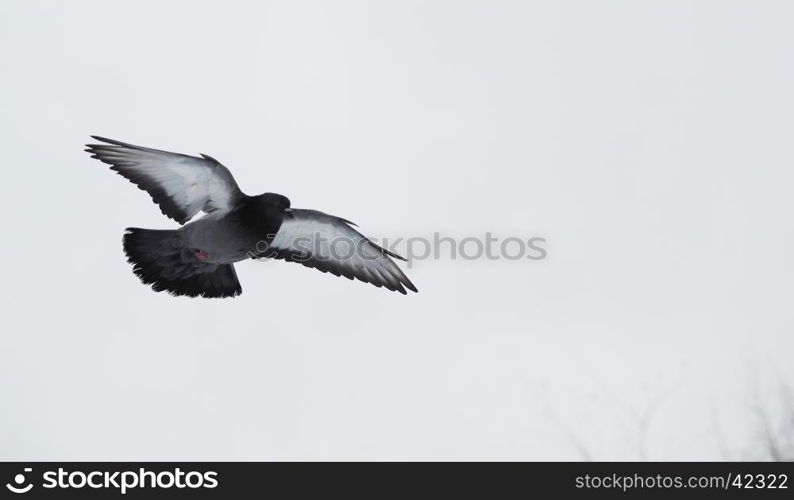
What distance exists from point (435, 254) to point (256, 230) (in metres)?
2.31

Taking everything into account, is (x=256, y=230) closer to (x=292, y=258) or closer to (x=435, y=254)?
(x=292, y=258)

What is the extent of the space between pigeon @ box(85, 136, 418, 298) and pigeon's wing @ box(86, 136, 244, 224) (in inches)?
0.4

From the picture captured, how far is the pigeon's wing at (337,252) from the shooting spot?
15.3 meters

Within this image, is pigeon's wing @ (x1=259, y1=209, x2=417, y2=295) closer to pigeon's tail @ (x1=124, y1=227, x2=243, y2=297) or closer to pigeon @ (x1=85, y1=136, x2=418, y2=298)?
pigeon @ (x1=85, y1=136, x2=418, y2=298)

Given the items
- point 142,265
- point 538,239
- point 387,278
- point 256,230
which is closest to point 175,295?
point 142,265

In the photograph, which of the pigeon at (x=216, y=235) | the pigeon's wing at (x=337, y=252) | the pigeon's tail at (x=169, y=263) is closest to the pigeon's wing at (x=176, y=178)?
the pigeon at (x=216, y=235)

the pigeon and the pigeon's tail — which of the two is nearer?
the pigeon

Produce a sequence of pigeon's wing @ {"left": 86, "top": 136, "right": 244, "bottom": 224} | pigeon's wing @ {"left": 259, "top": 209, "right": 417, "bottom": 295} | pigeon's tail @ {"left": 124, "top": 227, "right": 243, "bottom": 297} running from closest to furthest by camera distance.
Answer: pigeon's wing @ {"left": 86, "top": 136, "right": 244, "bottom": 224} → pigeon's tail @ {"left": 124, "top": 227, "right": 243, "bottom": 297} → pigeon's wing @ {"left": 259, "top": 209, "right": 417, "bottom": 295}

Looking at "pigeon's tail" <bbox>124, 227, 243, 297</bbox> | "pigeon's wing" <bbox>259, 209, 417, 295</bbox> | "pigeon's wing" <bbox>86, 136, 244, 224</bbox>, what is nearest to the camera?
"pigeon's wing" <bbox>86, 136, 244, 224</bbox>

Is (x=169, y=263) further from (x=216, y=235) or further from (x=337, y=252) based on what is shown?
(x=337, y=252)

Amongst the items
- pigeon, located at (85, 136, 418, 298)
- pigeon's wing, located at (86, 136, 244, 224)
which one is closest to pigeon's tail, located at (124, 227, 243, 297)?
pigeon, located at (85, 136, 418, 298)

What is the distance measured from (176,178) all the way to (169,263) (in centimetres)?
102

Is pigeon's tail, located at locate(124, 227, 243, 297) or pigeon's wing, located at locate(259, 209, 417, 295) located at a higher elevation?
pigeon's wing, located at locate(259, 209, 417, 295)

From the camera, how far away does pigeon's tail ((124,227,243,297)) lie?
14656mm
